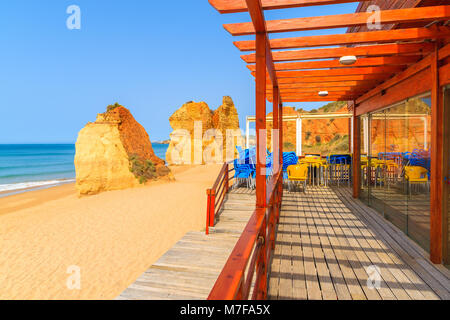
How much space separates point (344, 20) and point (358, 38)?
0.52 meters

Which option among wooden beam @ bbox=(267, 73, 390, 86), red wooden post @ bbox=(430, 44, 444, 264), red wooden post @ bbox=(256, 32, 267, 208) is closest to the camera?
red wooden post @ bbox=(256, 32, 267, 208)

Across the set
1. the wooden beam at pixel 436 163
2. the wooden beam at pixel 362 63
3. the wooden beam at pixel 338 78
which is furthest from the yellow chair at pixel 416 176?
the wooden beam at pixel 338 78

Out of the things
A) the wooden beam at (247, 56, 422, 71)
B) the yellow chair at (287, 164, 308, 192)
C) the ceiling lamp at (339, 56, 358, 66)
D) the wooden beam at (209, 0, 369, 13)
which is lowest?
the yellow chair at (287, 164, 308, 192)

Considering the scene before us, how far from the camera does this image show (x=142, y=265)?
5586 mm

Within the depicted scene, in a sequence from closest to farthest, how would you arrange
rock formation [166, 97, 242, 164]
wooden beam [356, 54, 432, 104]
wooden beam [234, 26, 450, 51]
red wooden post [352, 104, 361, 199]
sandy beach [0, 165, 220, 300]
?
wooden beam [234, 26, 450, 51], wooden beam [356, 54, 432, 104], sandy beach [0, 165, 220, 300], red wooden post [352, 104, 361, 199], rock formation [166, 97, 242, 164]

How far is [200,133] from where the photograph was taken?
29422mm

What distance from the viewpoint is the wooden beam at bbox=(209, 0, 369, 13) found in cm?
206

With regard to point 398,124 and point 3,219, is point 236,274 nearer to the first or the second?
point 398,124

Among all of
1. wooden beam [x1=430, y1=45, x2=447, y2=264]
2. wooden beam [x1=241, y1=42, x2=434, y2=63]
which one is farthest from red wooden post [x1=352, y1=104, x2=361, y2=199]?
wooden beam [x1=241, y1=42, x2=434, y2=63]

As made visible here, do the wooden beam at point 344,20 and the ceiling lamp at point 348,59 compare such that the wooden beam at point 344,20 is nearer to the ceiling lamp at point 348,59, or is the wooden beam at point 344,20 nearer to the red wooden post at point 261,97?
the red wooden post at point 261,97

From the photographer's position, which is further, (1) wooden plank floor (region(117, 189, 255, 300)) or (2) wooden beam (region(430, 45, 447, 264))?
(1) wooden plank floor (region(117, 189, 255, 300))

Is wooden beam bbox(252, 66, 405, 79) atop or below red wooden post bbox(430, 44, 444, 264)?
atop

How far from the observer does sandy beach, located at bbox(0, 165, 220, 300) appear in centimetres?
488

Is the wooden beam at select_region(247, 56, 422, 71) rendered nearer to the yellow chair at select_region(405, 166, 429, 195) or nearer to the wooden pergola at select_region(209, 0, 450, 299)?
Answer: the wooden pergola at select_region(209, 0, 450, 299)
